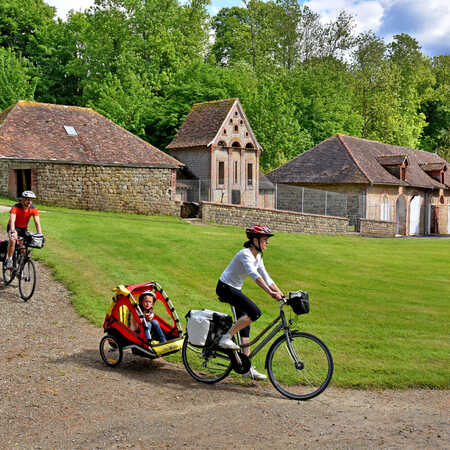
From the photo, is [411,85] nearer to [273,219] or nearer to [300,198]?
[300,198]

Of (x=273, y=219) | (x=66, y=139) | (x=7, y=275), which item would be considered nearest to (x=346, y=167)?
(x=273, y=219)

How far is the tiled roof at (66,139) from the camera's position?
32.0 meters

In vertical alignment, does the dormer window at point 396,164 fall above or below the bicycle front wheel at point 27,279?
above

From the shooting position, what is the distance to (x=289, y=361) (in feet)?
23.8

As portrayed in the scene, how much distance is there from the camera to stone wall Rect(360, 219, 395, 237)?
39469mm

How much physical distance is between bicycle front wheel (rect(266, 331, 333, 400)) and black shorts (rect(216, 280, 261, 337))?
50cm

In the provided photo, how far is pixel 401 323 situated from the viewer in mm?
12164

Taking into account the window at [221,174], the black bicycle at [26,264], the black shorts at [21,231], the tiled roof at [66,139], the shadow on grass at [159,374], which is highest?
the tiled roof at [66,139]

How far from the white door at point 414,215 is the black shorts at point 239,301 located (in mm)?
42197

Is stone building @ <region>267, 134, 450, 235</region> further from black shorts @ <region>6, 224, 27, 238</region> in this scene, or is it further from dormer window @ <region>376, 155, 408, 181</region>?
black shorts @ <region>6, 224, 27, 238</region>

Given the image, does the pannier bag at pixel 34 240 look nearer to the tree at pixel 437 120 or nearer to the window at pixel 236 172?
the window at pixel 236 172

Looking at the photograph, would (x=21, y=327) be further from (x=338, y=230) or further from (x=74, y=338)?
(x=338, y=230)

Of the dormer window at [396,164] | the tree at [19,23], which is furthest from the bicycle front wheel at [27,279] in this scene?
the tree at [19,23]

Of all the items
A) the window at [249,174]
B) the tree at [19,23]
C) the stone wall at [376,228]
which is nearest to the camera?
the stone wall at [376,228]
